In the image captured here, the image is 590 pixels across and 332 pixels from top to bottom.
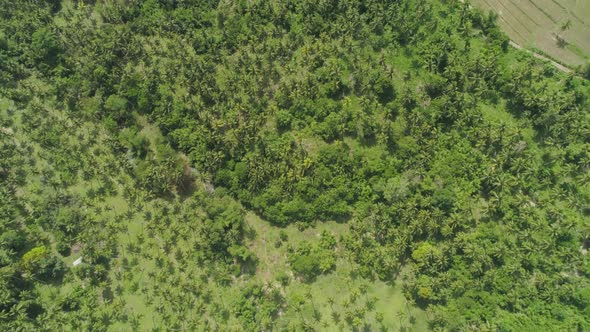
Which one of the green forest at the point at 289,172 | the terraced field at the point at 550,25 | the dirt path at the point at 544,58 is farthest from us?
the terraced field at the point at 550,25

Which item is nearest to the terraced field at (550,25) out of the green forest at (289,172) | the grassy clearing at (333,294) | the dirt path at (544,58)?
the dirt path at (544,58)

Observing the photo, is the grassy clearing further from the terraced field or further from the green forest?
the terraced field

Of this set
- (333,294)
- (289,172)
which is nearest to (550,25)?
(289,172)

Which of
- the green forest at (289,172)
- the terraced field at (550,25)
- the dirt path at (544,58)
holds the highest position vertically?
the terraced field at (550,25)

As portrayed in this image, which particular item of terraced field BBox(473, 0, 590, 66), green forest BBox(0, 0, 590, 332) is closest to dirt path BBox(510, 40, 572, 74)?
terraced field BBox(473, 0, 590, 66)

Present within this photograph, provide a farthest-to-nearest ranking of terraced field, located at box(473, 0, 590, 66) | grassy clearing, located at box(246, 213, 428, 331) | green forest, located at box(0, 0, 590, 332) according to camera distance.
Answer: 1. terraced field, located at box(473, 0, 590, 66)
2. green forest, located at box(0, 0, 590, 332)
3. grassy clearing, located at box(246, 213, 428, 331)

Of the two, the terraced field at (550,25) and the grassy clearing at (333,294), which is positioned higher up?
the terraced field at (550,25)

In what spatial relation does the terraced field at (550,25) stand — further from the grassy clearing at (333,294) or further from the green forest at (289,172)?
the grassy clearing at (333,294)
